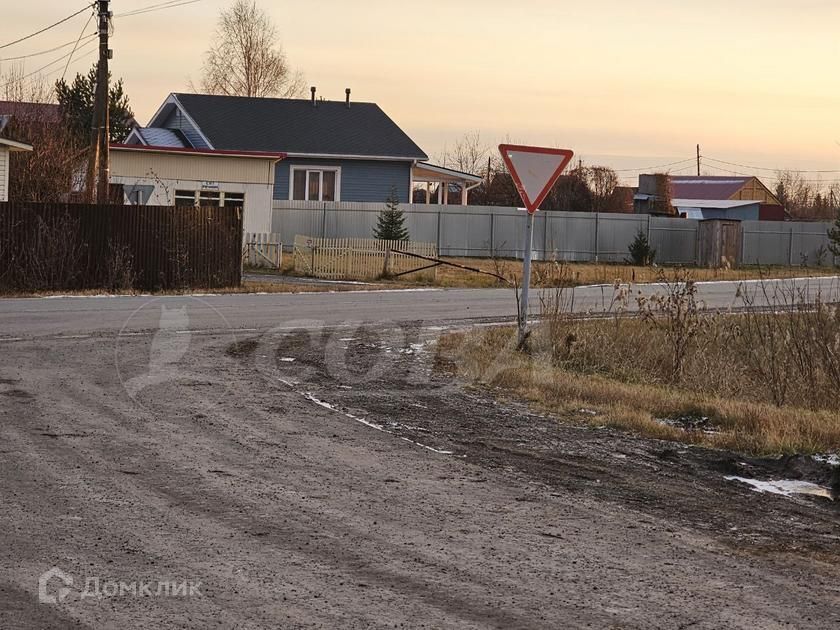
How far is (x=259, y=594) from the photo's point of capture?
4.91m

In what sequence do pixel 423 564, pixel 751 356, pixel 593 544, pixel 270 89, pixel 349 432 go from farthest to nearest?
pixel 270 89 → pixel 751 356 → pixel 349 432 → pixel 593 544 → pixel 423 564

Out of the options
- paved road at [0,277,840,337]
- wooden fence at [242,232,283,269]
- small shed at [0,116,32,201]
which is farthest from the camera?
wooden fence at [242,232,283,269]

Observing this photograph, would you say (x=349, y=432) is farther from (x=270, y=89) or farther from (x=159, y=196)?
(x=270, y=89)

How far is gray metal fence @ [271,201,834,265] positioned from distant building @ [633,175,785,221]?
91.9 ft

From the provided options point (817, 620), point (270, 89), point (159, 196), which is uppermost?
point (270, 89)

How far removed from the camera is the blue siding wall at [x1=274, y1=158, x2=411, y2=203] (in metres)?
48.4

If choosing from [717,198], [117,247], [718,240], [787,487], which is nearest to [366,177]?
[718,240]

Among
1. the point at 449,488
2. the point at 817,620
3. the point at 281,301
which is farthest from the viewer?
the point at 281,301

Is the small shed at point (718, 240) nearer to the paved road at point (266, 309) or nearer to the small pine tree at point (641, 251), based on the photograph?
the small pine tree at point (641, 251)

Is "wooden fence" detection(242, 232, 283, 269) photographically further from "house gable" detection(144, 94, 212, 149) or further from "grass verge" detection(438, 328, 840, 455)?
"grass verge" detection(438, 328, 840, 455)

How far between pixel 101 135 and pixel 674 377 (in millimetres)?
19041

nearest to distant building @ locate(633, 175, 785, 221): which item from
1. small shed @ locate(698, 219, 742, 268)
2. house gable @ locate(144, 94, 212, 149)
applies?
small shed @ locate(698, 219, 742, 268)

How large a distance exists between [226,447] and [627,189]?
71.3m

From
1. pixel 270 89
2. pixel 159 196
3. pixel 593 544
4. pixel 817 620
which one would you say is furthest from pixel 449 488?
pixel 270 89
